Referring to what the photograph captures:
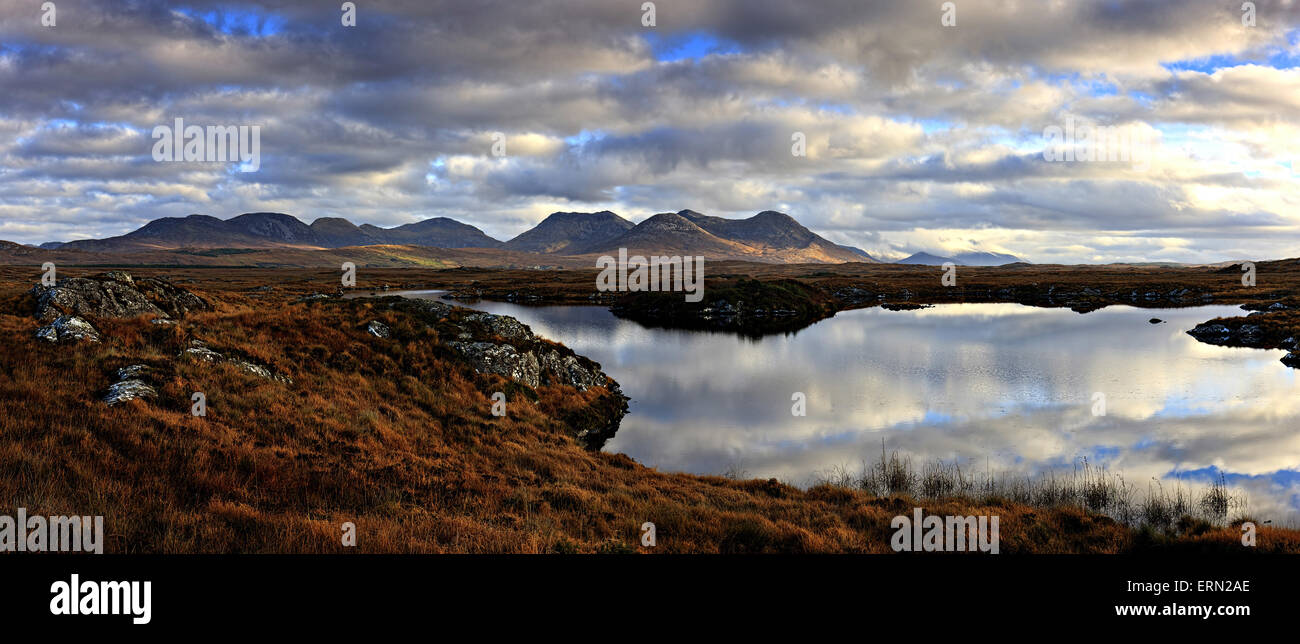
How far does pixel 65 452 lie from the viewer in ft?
41.5

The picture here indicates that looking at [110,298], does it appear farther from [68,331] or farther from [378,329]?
[378,329]

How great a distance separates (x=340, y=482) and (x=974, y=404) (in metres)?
35.0

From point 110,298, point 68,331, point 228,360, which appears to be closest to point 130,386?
point 228,360

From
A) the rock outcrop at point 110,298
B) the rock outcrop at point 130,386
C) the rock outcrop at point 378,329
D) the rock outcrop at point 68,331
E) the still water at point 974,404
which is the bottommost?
the still water at point 974,404

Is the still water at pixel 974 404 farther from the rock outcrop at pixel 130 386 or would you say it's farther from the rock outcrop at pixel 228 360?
the rock outcrop at pixel 130 386

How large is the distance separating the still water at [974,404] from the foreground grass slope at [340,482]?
718cm

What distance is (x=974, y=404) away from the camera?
3528cm

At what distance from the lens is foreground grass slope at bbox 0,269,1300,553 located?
10.9 meters

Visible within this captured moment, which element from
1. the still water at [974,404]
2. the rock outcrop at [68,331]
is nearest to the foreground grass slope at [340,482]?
the rock outcrop at [68,331]

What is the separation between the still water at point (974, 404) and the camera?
2536 centimetres

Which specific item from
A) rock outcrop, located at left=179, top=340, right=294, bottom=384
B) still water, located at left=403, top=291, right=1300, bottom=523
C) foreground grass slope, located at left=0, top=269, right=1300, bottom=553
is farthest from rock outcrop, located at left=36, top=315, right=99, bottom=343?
still water, located at left=403, top=291, right=1300, bottom=523
